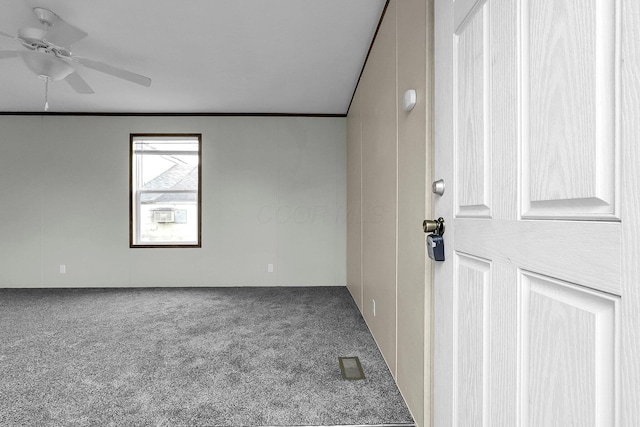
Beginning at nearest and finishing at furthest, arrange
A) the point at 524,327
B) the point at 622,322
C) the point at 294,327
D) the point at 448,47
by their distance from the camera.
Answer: the point at 622,322, the point at 524,327, the point at 448,47, the point at 294,327

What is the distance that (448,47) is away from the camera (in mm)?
1079

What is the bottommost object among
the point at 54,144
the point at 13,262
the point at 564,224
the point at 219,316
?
the point at 219,316

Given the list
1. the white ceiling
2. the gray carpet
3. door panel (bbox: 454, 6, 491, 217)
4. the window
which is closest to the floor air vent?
the gray carpet

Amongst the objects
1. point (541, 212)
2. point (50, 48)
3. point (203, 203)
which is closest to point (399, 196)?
point (541, 212)

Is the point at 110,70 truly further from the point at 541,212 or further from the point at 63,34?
the point at 541,212

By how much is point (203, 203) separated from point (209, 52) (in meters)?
2.26

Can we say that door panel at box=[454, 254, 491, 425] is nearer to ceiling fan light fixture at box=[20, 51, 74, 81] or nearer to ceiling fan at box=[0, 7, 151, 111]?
ceiling fan at box=[0, 7, 151, 111]

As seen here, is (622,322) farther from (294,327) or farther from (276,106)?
(276,106)

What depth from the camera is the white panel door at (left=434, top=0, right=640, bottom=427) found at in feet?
1.65

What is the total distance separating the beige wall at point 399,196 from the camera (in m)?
1.48

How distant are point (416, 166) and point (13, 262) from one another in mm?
5568

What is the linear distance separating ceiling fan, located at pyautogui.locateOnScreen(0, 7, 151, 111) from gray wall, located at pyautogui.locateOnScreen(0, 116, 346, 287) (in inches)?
84.1

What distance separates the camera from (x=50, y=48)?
2.38 metres

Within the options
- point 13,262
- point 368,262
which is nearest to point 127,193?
point 13,262
